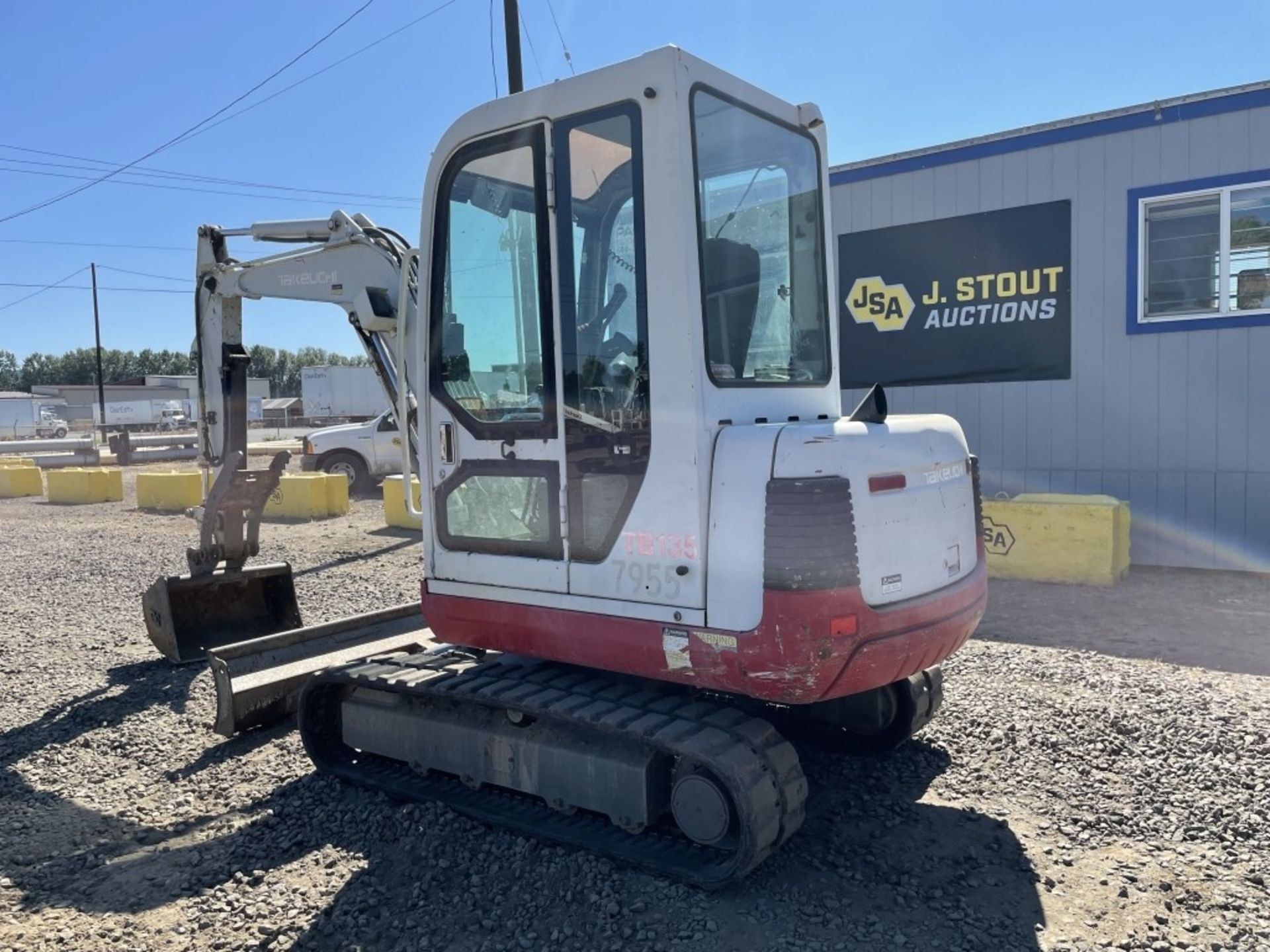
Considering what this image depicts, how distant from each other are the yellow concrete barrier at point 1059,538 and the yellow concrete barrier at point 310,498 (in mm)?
9860

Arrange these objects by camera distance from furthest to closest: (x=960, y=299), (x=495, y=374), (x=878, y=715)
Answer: (x=960, y=299) → (x=878, y=715) → (x=495, y=374)

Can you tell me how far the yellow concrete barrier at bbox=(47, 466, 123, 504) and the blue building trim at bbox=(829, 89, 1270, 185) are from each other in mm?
14956

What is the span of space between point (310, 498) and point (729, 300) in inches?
485

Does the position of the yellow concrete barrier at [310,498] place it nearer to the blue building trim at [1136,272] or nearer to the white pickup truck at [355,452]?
the white pickup truck at [355,452]

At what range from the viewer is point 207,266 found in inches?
247

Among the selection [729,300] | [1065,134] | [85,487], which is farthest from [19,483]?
[729,300]

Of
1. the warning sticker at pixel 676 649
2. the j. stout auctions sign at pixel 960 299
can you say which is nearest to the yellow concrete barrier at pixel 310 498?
the j. stout auctions sign at pixel 960 299

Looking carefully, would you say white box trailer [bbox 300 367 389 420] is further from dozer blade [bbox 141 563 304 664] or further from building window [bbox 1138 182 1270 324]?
building window [bbox 1138 182 1270 324]

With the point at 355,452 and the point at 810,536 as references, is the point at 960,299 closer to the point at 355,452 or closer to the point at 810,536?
the point at 810,536

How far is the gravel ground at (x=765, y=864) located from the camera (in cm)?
341

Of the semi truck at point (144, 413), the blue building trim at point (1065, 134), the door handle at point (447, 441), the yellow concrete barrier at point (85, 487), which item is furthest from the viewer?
the semi truck at point (144, 413)

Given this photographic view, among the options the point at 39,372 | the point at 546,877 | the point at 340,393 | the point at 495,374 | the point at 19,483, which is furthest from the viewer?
the point at 39,372

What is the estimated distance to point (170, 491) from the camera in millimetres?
16672

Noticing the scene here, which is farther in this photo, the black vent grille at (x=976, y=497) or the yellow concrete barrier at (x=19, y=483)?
the yellow concrete barrier at (x=19, y=483)
